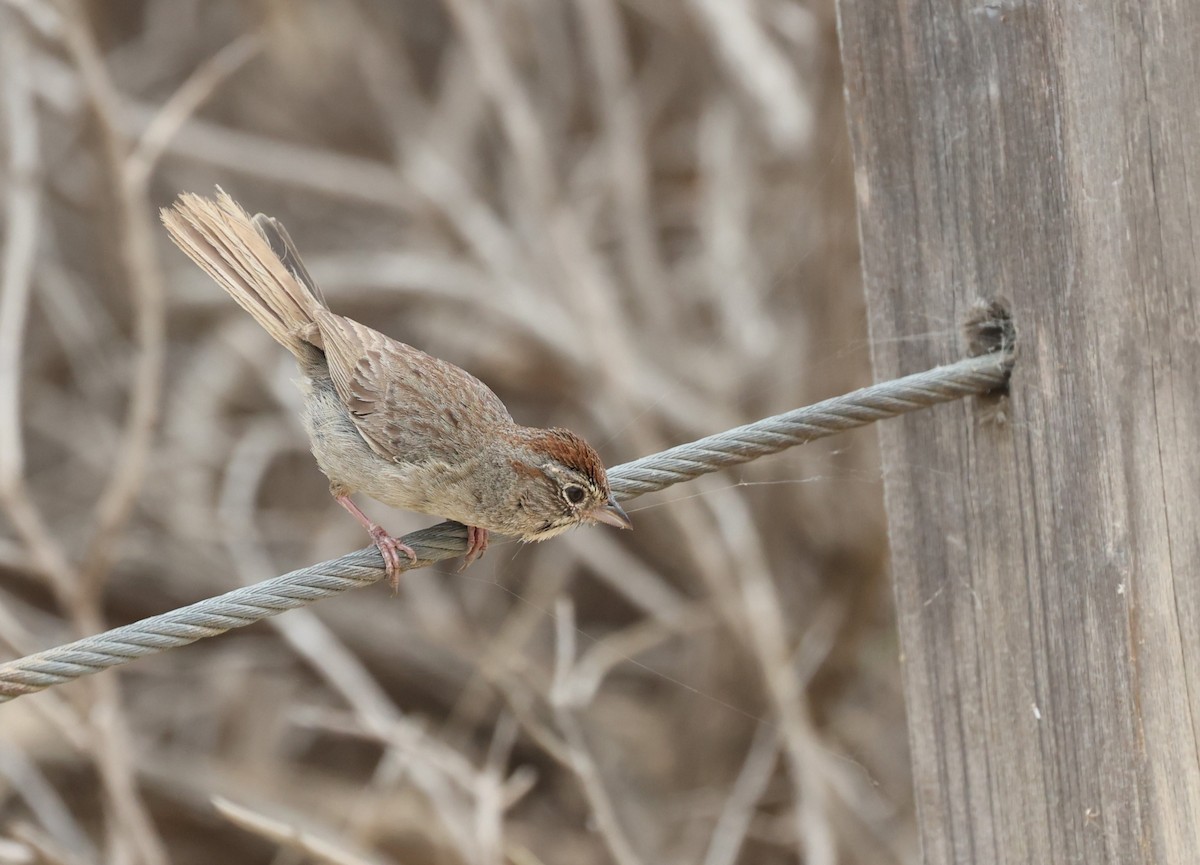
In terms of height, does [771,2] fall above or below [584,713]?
above

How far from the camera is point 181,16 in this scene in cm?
986

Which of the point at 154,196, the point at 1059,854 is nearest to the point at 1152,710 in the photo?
the point at 1059,854

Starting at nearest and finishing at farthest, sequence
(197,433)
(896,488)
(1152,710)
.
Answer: (1152,710) < (896,488) < (197,433)

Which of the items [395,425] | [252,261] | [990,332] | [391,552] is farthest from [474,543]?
[990,332]

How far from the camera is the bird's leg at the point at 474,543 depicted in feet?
12.0

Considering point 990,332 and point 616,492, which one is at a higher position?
point 990,332

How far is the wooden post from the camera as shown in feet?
7.45

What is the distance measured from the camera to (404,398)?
3760 mm

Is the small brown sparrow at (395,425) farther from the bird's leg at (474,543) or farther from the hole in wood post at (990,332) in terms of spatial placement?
the hole in wood post at (990,332)

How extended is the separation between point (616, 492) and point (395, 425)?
3.63ft

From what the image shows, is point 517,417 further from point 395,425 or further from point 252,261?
point 395,425

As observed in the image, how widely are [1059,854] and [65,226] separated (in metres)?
8.89

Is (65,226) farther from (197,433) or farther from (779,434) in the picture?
(779,434)

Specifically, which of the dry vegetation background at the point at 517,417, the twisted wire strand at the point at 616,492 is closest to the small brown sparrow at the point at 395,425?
the twisted wire strand at the point at 616,492
